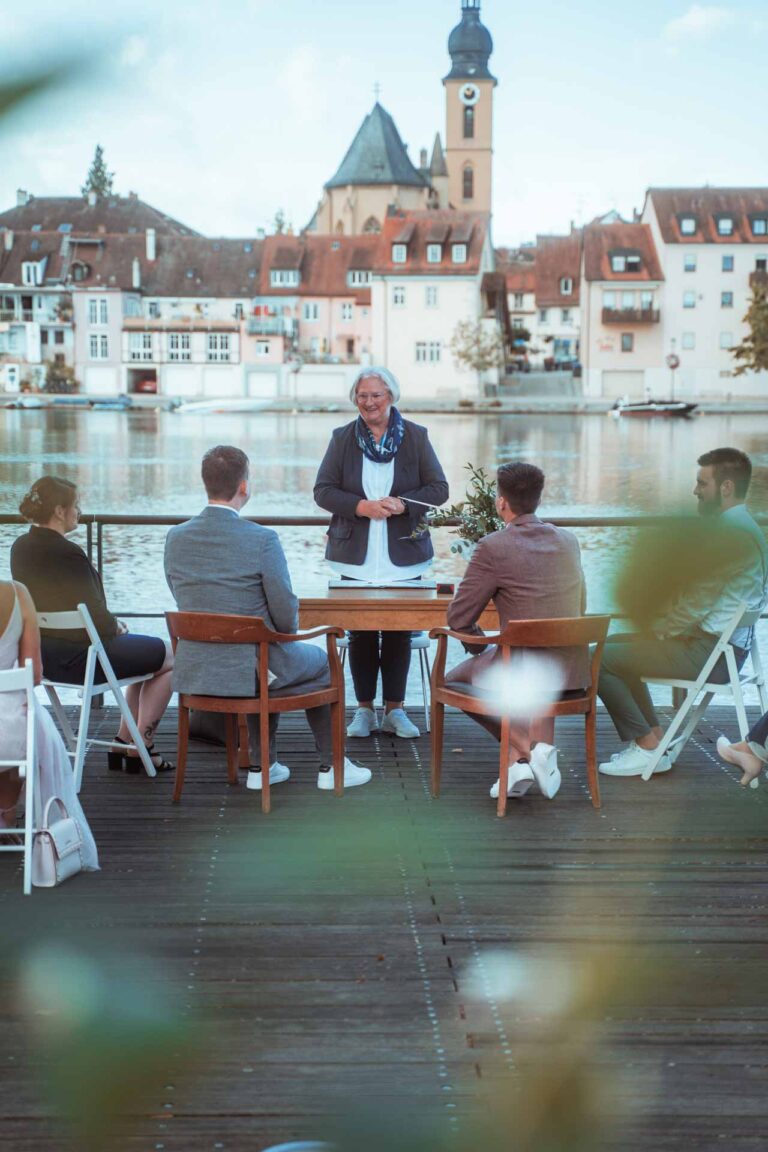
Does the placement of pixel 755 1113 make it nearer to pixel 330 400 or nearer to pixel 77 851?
pixel 77 851

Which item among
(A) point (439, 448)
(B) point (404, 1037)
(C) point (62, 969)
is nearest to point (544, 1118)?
(C) point (62, 969)

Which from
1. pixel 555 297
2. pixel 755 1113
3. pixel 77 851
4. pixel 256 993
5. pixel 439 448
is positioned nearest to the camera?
pixel 755 1113

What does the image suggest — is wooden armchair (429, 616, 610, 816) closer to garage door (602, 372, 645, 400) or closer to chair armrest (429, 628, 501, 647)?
chair armrest (429, 628, 501, 647)

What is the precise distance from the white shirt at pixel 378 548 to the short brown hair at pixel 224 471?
1102 millimetres

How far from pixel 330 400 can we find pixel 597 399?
50.1 ft

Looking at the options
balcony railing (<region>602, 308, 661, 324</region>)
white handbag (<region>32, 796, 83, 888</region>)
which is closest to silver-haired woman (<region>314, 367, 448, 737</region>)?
white handbag (<region>32, 796, 83, 888</region>)

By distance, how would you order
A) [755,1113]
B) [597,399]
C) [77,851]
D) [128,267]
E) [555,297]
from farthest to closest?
[555,297], [128,267], [597,399], [77,851], [755,1113]

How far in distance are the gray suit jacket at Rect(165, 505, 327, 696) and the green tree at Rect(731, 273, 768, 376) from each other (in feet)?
206

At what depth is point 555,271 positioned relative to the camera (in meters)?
97.7

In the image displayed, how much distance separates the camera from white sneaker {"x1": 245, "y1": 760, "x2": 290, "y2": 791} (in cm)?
526

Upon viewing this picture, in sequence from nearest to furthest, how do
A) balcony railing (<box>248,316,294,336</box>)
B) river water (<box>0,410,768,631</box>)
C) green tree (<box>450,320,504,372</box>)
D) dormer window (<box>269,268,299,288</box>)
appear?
river water (<box>0,410,768,631</box>) < green tree (<box>450,320,504,372</box>) < balcony railing (<box>248,316,294,336</box>) < dormer window (<box>269,268,299,288</box>)

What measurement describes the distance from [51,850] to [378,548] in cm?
245

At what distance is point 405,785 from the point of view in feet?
17.9

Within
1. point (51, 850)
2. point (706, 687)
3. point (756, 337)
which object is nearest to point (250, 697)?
point (51, 850)
